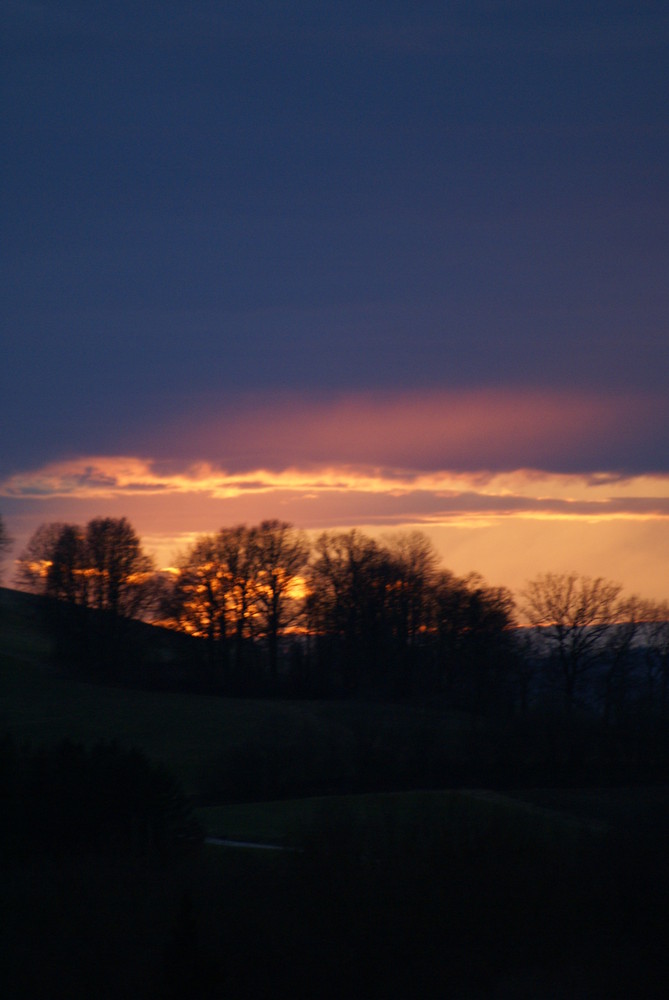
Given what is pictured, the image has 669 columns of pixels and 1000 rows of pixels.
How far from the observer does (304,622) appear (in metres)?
79.1

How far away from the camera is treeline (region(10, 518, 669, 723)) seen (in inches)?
2820

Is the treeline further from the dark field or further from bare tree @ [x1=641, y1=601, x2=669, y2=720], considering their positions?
the dark field

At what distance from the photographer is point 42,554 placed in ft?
263

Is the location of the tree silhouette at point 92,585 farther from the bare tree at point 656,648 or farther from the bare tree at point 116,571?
the bare tree at point 656,648

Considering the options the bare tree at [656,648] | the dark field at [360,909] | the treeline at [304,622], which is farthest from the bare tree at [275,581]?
the dark field at [360,909]

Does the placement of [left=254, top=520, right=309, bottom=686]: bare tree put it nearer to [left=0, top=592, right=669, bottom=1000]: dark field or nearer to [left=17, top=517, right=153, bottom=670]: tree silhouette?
[left=17, top=517, right=153, bottom=670]: tree silhouette

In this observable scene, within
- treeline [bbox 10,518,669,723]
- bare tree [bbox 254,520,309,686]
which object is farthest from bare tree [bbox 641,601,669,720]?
bare tree [bbox 254,520,309,686]

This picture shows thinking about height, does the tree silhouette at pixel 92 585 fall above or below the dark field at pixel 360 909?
above

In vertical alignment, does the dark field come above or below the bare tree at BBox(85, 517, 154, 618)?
below

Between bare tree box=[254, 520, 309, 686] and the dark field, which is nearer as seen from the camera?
the dark field

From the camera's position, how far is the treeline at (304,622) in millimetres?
71625

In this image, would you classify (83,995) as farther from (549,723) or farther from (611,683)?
(611,683)

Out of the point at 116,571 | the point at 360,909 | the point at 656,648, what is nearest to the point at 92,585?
the point at 116,571

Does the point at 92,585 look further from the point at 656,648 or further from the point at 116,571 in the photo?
the point at 656,648
